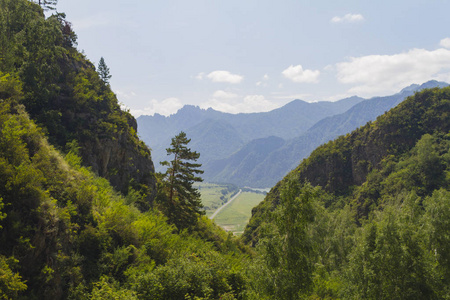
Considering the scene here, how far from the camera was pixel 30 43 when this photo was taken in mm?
28625

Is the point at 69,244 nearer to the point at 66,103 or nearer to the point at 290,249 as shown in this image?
the point at 290,249

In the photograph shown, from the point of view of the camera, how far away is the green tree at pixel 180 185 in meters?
32.4

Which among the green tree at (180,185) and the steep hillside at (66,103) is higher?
the steep hillside at (66,103)

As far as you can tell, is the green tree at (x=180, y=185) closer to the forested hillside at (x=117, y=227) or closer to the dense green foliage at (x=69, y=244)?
the forested hillside at (x=117, y=227)

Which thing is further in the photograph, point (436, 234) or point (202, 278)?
point (436, 234)

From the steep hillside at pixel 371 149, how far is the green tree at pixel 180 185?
52444mm

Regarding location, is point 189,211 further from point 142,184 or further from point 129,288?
point 129,288

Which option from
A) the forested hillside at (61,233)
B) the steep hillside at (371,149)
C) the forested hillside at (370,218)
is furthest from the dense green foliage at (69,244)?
the steep hillside at (371,149)

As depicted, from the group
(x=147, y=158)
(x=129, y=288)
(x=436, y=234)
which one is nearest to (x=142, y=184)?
(x=147, y=158)

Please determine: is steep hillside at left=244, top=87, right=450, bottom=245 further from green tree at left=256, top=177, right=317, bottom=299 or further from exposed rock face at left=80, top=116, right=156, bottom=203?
green tree at left=256, top=177, right=317, bottom=299

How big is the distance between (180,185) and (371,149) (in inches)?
3577

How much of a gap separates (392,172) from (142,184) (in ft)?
268

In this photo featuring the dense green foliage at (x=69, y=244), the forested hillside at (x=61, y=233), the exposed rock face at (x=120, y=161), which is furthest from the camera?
the exposed rock face at (x=120, y=161)

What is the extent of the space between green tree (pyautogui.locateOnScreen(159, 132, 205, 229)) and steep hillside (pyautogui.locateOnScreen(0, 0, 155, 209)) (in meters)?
3.03
